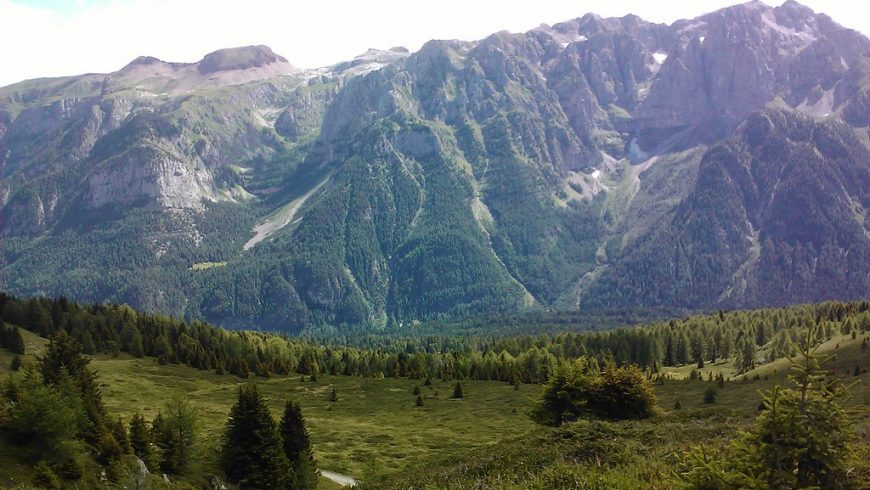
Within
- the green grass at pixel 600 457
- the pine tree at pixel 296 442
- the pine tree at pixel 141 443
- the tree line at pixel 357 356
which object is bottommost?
the tree line at pixel 357 356

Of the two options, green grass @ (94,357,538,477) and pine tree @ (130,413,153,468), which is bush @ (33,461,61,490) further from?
green grass @ (94,357,538,477)

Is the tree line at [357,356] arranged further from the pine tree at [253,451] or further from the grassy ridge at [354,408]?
the pine tree at [253,451]

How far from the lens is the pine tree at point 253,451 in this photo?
58.3 metres

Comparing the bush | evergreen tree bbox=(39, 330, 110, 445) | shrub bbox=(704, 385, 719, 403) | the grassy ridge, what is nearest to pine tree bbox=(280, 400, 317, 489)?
the grassy ridge

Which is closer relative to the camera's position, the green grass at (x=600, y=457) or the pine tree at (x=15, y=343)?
the green grass at (x=600, y=457)

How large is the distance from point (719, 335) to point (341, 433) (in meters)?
142

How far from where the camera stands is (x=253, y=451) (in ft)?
193

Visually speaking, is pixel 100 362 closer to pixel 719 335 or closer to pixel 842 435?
pixel 842 435

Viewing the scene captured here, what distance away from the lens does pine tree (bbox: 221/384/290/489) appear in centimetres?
5828

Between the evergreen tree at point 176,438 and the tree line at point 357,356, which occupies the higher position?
the evergreen tree at point 176,438

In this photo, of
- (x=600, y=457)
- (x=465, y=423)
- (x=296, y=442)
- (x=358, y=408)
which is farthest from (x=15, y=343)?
(x=600, y=457)

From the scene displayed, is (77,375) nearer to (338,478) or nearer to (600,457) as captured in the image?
(338,478)

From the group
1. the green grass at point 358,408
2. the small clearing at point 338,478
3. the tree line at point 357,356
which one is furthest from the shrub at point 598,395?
the tree line at point 357,356

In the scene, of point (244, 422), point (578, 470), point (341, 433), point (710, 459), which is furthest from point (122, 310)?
point (710, 459)
